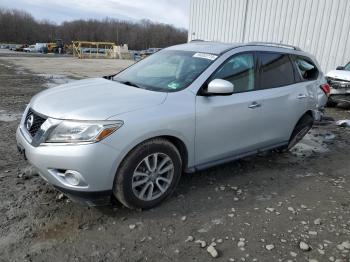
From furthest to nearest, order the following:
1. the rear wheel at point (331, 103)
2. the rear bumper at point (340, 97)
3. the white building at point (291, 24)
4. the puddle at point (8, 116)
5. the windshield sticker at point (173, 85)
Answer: the white building at point (291, 24) → the rear wheel at point (331, 103) → the rear bumper at point (340, 97) → the puddle at point (8, 116) → the windshield sticker at point (173, 85)

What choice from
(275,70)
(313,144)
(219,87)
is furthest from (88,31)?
(219,87)

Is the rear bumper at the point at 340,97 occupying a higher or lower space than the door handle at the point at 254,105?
lower

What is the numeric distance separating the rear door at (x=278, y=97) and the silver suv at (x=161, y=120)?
0.01 meters

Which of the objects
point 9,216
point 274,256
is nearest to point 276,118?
point 274,256

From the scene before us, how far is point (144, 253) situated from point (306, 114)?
3.64 meters

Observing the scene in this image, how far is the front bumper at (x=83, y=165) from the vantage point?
3023mm

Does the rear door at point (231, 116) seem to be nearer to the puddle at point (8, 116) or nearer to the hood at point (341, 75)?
the puddle at point (8, 116)

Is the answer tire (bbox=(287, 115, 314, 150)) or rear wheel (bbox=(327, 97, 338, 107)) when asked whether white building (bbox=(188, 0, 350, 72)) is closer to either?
rear wheel (bbox=(327, 97, 338, 107))

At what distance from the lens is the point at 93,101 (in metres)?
3.40

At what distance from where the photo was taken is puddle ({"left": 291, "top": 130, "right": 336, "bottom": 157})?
587cm

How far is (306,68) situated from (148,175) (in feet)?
10.9

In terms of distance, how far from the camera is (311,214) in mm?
3732

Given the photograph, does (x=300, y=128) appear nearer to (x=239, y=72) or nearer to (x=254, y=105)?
(x=254, y=105)

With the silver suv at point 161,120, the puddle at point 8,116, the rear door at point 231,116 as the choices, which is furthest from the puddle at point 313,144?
the puddle at point 8,116
